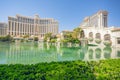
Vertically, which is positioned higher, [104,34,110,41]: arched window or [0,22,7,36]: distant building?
[0,22,7,36]: distant building

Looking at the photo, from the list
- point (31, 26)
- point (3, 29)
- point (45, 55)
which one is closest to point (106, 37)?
point (45, 55)

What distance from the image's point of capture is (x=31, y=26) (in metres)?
103

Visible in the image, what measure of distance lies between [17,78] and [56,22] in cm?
10068

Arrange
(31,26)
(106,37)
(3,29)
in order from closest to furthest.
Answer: (106,37) → (3,29) → (31,26)

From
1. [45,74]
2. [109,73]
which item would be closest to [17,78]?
[45,74]

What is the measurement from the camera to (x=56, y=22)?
342ft

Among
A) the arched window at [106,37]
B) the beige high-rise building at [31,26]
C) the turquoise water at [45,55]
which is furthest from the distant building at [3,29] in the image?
the turquoise water at [45,55]

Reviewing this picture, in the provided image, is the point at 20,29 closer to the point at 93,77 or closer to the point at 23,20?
the point at 23,20

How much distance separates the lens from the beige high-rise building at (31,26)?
9550 cm

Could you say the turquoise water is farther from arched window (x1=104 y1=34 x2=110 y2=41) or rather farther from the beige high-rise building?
the beige high-rise building

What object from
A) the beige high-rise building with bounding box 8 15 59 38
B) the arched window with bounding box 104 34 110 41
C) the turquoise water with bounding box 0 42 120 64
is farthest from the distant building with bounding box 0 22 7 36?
the turquoise water with bounding box 0 42 120 64

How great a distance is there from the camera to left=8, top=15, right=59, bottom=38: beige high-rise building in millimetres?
95500

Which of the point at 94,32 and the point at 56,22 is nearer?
the point at 94,32

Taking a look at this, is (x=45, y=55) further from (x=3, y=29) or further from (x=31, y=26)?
(x=3, y=29)
